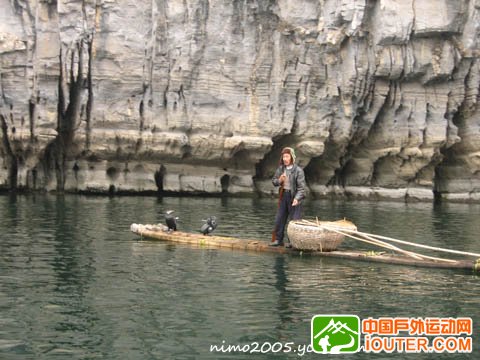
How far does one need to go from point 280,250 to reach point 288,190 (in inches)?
50.9

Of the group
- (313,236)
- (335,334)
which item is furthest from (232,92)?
(335,334)

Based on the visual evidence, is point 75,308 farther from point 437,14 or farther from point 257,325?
point 437,14

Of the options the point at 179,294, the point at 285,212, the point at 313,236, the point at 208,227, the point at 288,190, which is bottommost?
the point at 179,294

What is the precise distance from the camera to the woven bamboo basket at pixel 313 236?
14.8m

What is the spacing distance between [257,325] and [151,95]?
26370mm

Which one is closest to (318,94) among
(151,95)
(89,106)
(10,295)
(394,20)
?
(394,20)

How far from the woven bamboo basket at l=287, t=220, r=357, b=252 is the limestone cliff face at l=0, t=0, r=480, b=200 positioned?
65.1ft

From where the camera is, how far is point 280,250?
15273mm

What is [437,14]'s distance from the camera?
35.6 metres

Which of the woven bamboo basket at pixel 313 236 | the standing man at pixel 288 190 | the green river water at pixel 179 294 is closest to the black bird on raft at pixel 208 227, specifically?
the green river water at pixel 179 294

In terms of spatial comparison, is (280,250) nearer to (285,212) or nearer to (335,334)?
(285,212)

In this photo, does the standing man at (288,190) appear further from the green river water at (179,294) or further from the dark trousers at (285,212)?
the green river water at (179,294)

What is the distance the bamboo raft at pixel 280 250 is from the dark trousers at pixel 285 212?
0.38m

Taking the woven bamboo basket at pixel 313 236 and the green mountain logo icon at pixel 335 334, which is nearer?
the green mountain logo icon at pixel 335 334
